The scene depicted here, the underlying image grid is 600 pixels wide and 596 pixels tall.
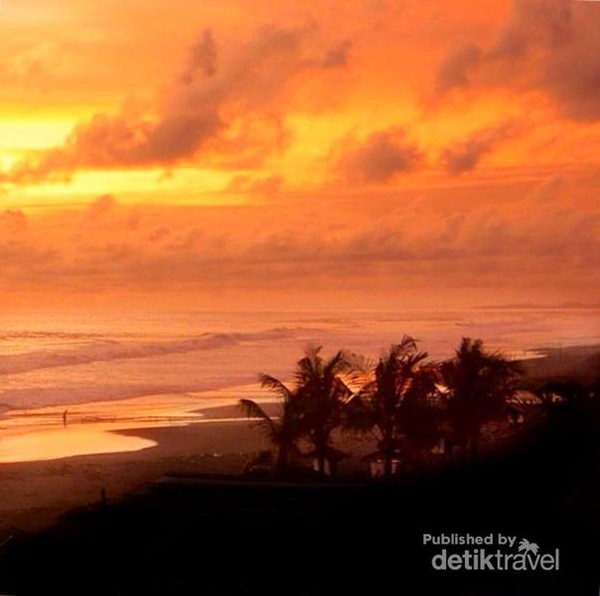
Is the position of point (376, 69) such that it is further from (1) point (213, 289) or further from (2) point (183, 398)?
(2) point (183, 398)

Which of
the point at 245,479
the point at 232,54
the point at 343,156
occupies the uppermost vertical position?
the point at 232,54

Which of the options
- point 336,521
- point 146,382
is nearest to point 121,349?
point 146,382

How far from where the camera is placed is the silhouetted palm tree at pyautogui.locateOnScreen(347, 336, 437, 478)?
3287 millimetres

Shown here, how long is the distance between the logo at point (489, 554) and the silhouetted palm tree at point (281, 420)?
1.26 feet

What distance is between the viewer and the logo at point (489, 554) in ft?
10.6

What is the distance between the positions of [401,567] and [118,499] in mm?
648

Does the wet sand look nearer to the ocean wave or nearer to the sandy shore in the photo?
the sandy shore

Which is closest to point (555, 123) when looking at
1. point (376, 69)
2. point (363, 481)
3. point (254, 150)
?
point (376, 69)

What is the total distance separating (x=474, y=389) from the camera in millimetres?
3312

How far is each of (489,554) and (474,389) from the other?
1.22ft

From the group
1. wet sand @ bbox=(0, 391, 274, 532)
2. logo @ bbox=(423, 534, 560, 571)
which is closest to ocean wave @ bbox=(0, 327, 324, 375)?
wet sand @ bbox=(0, 391, 274, 532)

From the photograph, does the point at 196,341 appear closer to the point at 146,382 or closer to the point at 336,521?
the point at 146,382

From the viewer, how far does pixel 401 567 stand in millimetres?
3238

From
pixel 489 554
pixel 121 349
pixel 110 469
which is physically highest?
pixel 121 349
